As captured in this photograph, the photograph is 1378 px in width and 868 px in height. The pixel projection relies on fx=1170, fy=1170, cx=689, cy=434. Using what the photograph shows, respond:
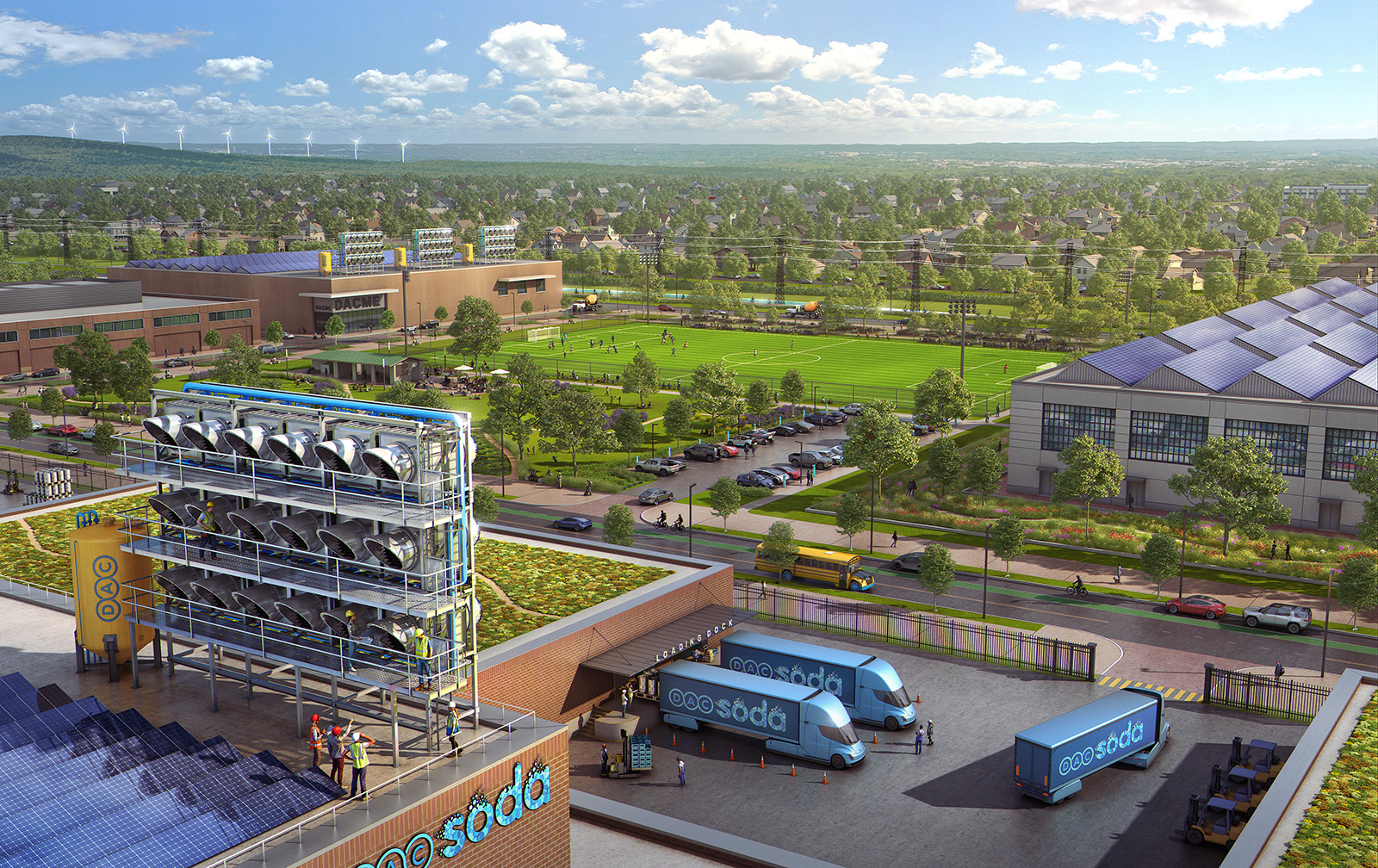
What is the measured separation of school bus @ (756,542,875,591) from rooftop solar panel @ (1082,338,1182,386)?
93.0 feet

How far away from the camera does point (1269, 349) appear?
293ft

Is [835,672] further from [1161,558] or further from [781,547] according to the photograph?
[1161,558]

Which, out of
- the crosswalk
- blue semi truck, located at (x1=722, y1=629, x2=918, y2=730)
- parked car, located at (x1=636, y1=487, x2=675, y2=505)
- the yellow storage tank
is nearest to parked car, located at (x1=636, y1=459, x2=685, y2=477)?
parked car, located at (x1=636, y1=487, x2=675, y2=505)

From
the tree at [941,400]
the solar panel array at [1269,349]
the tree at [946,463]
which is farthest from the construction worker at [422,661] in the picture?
the tree at [941,400]

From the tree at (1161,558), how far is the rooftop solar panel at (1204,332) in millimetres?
34021

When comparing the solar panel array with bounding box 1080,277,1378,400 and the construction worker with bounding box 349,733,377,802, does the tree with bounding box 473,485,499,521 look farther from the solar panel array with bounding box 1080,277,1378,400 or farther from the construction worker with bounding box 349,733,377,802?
the solar panel array with bounding box 1080,277,1378,400

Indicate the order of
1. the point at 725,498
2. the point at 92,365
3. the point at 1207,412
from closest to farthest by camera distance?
the point at 725,498, the point at 1207,412, the point at 92,365

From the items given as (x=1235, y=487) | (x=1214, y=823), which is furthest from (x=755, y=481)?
(x=1214, y=823)

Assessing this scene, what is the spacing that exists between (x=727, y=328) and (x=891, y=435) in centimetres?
9023

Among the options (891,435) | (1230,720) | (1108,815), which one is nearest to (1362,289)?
(891,435)

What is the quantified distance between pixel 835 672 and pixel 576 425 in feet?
147

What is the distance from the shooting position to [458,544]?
28.1 meters

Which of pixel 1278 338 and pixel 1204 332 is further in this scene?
pixel 1204 332

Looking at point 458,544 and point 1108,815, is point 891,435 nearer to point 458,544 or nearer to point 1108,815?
point 1108,815
